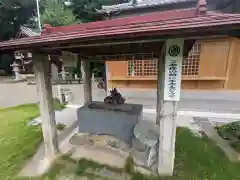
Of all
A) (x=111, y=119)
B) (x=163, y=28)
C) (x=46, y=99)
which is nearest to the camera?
(x=163, y=28)

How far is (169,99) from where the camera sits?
9.35 ft

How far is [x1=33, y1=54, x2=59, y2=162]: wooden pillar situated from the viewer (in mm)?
3311

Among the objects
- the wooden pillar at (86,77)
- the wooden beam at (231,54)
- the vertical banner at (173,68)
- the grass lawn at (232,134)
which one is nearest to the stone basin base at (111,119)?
the wooden pillar at (86,77)

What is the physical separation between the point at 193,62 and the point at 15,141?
28.4 ft

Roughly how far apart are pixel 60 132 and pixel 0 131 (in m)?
2.18

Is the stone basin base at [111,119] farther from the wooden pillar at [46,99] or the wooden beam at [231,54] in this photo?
the wooden beam at [231,54]

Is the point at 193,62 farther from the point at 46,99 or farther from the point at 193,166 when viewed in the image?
the point at 46,99

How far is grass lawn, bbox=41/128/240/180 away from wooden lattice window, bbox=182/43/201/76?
17.2 ft

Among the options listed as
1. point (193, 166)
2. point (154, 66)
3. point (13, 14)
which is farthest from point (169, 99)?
point (13, 14)

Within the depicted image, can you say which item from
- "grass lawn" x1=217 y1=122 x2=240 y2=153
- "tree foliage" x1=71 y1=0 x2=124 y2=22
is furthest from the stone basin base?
"tree foliage" x1=71 y1=0 x2=124 y2=22

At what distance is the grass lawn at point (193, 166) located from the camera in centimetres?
332

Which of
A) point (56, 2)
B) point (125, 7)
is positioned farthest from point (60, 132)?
→ point (56, 2)

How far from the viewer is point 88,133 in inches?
192

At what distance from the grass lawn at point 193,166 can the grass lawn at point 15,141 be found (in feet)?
3.35
